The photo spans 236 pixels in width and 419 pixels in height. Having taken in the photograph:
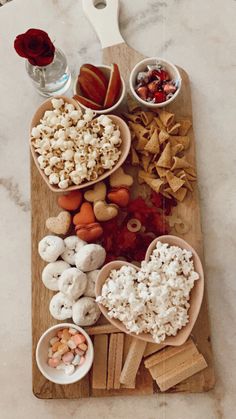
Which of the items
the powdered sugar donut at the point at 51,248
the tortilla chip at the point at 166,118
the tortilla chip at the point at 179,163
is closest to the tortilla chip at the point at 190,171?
the tortilla chip at the point at 179,163

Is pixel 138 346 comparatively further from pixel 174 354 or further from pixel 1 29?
pixel 1 29

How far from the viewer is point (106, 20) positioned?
1.49m

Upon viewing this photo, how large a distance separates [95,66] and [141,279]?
20.8 inches

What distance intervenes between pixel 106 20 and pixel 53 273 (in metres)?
0.67

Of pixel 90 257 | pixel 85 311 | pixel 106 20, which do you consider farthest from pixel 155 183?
pixel 106 20

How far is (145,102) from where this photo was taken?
137 centimetres

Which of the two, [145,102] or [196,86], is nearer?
[145,102]

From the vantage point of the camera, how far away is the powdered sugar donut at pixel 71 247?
1345mm

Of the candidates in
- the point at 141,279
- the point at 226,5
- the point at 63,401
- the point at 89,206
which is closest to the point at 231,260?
the point at 141,279

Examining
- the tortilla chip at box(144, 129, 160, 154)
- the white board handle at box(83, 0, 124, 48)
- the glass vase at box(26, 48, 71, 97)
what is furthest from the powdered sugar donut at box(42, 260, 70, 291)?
the white board handle at box(83, 0, 124, 48)

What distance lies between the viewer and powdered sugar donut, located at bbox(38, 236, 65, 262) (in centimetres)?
133

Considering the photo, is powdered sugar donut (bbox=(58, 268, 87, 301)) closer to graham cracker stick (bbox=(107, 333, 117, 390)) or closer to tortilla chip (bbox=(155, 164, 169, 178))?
graham cracker stick (bbox=(107, 333, 117, 390))

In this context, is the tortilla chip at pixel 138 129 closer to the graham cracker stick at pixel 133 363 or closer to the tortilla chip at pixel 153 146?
the tortilla chip at pixel 153 146

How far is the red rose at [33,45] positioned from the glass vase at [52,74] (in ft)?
0.28
